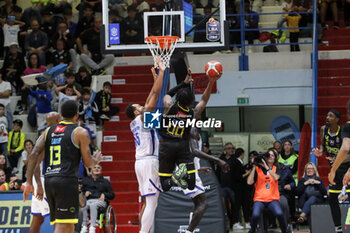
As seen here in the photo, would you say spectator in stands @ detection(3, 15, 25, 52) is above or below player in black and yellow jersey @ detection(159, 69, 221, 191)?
above

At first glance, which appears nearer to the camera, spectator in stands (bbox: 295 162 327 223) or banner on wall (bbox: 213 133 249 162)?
spectator in stands (bbox: 295 162 327 223)

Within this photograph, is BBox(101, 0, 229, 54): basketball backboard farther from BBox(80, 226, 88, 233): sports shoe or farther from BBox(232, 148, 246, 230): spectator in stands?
BBox(232, 148, 246, 230): spectator in stands

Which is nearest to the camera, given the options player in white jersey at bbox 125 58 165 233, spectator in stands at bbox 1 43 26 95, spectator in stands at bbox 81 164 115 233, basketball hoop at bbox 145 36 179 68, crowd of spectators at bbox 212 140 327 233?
player in white jersey at bbox 125 58 165 233

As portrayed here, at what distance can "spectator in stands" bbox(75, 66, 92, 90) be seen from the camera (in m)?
18.5

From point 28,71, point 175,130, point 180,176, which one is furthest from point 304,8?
point 180,176

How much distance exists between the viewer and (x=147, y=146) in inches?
444

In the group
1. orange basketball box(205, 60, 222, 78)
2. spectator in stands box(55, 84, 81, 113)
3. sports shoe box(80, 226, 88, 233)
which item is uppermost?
orange basketball box(205, 60, 222, 78)

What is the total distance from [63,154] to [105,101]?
29.4 feet

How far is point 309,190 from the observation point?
14398mm

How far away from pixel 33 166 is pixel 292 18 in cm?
1135

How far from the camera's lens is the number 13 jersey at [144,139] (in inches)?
437

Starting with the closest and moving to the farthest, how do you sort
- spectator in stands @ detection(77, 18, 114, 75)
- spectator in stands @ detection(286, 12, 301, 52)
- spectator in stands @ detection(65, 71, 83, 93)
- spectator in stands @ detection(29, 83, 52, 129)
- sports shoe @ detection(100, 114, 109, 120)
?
spectator in stands @ detection(29, 83, 52, 129)
spectator in stands @ detection(65, 71, 83, 93)
sports shoe @ detection(100, 114, 109, 120)
spectator in stands @ detection(286, 12, 301, 52)
spectator in stands @ detection(77, 18, 114, 75)

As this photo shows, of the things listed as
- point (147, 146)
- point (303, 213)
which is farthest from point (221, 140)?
point (147, 146)

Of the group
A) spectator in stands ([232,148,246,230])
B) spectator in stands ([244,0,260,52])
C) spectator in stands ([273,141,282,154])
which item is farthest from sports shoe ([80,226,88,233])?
spectator in stands ([244,0,260,52])
